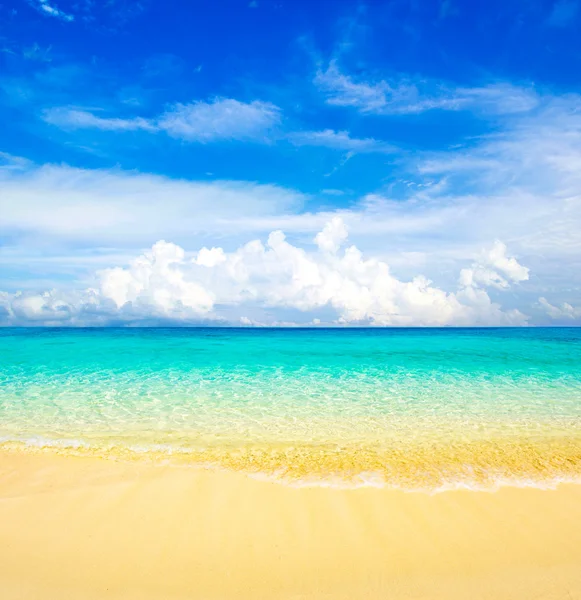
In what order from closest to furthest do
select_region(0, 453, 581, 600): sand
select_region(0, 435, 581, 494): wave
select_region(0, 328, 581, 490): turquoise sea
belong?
select_region(0, 453, 581, 600): sand, select_region(0, 435, 581, 494): wave, select_region(0, 328, 581, 490): turquoise sea

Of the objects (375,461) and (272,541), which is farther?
(375,461)

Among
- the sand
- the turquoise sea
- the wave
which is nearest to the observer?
the sand

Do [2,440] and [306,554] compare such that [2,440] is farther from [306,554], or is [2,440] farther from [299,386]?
[299,386]

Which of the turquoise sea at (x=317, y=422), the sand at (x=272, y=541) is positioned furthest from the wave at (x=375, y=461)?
the sand at (x=272, y=541)

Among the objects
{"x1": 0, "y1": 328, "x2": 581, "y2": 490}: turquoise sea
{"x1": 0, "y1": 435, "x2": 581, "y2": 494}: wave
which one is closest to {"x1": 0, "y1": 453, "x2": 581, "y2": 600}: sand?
{"x1": 0, "y1": 435, "x2": 581, "y2": 494}: wave

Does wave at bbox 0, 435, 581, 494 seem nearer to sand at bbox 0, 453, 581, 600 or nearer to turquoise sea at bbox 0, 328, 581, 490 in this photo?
turquoise sea at bbox 0, 328, 581, 490

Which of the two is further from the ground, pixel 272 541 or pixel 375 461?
pixel 375 461

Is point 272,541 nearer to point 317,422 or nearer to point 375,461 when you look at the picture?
point 375,461

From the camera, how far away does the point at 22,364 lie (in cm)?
2162

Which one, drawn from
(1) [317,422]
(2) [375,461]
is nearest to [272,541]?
(2) [375,461]

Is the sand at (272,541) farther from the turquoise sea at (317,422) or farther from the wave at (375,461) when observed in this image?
the turquoise sea at (317,422)

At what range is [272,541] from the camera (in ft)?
17.2

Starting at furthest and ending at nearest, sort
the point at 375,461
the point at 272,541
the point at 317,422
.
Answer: the point at 317,422 → the point at 375,461 → the point at 272,541

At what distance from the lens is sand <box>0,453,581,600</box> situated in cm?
443
